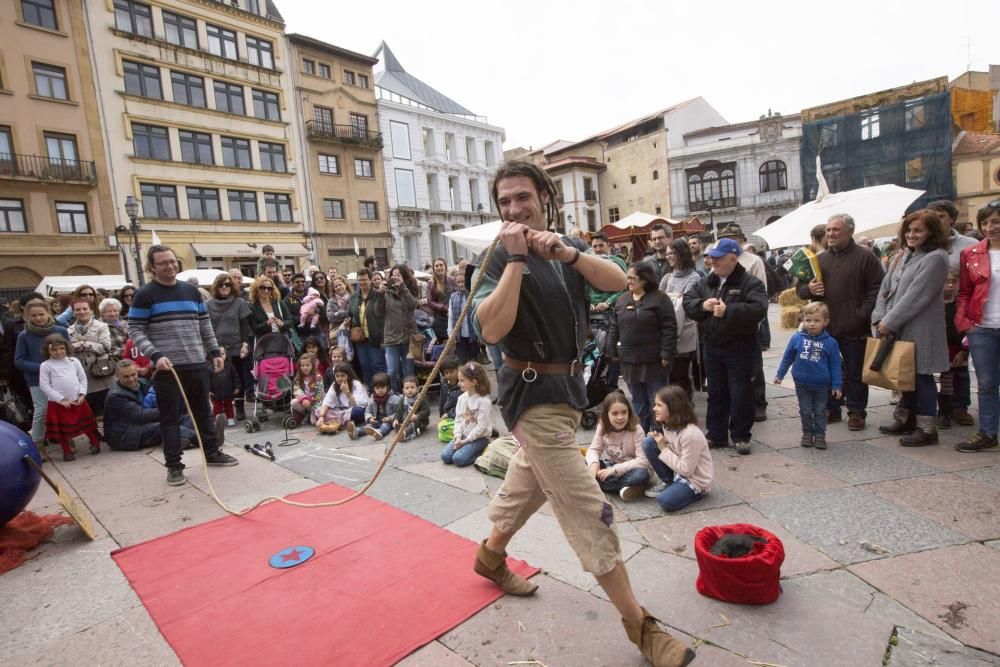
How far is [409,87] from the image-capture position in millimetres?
39125

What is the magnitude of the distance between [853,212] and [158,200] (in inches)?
1050

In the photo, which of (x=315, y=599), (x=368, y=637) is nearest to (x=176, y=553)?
(x=315, y=599)

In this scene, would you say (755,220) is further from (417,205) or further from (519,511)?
(519,511)

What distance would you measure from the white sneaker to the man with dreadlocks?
1.73 m

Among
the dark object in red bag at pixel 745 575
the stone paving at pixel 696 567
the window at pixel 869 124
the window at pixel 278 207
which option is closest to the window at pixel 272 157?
the window at pixel 278 207

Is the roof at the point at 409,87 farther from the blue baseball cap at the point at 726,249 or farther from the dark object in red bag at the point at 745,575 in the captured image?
the dark object in red bag at the point at 745,575

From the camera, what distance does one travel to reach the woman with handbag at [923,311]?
4281 mm

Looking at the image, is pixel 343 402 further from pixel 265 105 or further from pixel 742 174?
pixel 742 174

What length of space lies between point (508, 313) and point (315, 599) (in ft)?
6.43

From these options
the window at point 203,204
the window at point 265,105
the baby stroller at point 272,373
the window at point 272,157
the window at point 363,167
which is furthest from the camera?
the window at point 363,167

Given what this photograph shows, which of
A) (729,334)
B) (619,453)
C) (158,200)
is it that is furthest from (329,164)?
(619,453)

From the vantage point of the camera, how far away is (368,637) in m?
2.47

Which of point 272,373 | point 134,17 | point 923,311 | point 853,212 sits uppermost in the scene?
point 134,17

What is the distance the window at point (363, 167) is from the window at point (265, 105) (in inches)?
192
